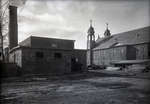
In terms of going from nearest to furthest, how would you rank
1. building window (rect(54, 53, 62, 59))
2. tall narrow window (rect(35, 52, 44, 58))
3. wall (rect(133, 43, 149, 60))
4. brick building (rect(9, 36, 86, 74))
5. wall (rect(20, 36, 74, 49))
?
brick building (rect(9, 36, 86, 74)), tall narrow window (rect(35, 52, 44, 58)), building window (rect(54, 53, 62, 59)), wall (rect(20, 36, 74, 49)), wall (rect(133, 43, 149, 60))

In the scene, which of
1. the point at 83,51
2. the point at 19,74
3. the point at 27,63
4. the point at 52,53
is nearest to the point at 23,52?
the point at 27,63

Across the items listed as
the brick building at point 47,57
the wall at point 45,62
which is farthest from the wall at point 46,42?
the wall at point 45,62

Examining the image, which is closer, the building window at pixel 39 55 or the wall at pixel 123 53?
the building window at pixel 39 55

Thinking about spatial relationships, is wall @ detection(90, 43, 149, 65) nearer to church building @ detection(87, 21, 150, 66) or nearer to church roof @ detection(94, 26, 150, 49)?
church building @ detection(87, 21, 150, 66)

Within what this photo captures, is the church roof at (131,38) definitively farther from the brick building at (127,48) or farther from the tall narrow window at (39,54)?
the tall narrow window at (39,54)

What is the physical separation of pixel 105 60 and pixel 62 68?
19.7 m

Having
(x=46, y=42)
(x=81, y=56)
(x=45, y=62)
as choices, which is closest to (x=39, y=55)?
(x=45, y=62)

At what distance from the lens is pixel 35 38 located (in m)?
22.6

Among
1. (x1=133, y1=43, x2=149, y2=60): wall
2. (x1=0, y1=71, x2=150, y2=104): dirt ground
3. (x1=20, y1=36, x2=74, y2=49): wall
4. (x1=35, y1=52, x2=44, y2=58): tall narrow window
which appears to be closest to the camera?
(x1=0, y1=71, x2=150, y2=104): dirt ground

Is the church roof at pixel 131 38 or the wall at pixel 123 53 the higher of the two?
the church roof at pixel 131 38

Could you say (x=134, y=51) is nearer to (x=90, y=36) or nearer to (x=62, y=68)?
(x=90, y=36)

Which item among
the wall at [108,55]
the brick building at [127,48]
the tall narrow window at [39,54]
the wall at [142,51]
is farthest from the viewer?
the wall at [108,55]

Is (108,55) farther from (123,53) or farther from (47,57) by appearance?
(47,57)

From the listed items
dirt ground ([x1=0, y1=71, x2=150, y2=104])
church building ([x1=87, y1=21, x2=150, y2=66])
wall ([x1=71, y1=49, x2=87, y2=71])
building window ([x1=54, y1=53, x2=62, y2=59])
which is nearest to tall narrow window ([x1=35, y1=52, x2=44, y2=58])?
building window ([x1=54, y1=53, x2=62, y2=59])
